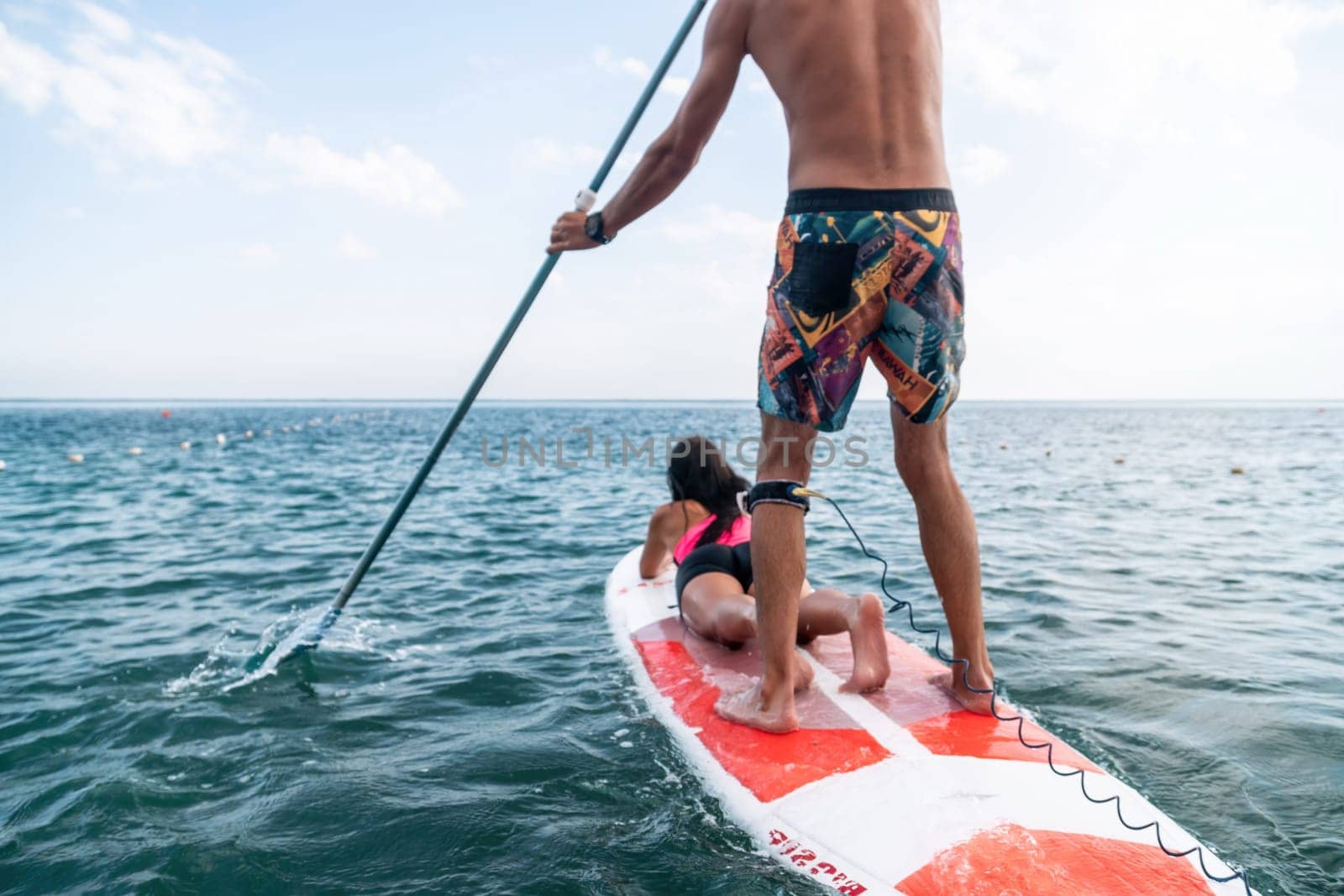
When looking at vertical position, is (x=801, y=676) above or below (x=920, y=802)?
above

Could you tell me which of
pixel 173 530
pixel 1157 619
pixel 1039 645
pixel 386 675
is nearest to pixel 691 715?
pixel 386 675

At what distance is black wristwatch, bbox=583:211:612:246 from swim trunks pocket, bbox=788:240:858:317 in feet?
3.31

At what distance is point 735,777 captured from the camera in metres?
2.67

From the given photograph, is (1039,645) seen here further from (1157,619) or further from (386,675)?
(386,675)

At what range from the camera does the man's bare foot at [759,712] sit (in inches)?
111

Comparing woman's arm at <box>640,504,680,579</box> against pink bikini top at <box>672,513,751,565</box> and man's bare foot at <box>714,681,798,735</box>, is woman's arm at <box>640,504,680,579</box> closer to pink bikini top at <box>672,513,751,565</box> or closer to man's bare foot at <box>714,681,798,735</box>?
pink bikini top at <box>672,513,751,565</box>

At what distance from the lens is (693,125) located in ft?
9.19

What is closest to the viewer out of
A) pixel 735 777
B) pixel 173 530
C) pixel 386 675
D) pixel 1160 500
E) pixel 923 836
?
pixel 923 836

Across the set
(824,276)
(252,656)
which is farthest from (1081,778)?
(252,656)

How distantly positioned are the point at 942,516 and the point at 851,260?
36.4 inches

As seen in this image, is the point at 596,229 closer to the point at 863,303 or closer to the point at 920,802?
the point at 863,303

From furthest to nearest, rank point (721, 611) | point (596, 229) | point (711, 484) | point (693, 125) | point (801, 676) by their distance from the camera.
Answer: point (711, 484) < point (721, 611) < point (596, 229) < point (801, 676) < point (693, 125)

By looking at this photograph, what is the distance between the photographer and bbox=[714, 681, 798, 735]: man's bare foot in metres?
2.83

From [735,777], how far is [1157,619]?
3.95 meters
